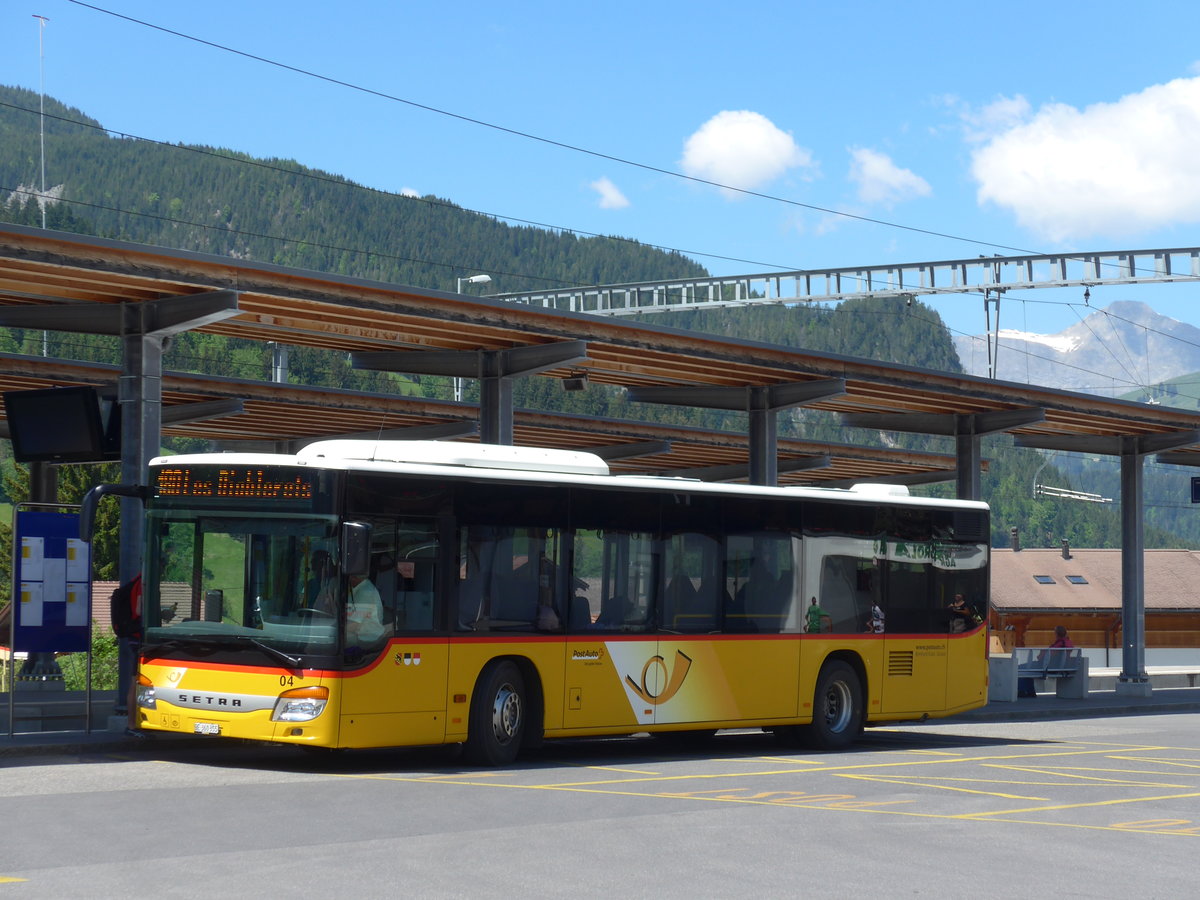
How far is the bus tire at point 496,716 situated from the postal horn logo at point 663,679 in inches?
57.6

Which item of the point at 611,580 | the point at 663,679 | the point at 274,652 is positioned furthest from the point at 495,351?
the point at 274,652

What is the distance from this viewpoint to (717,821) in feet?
39.5

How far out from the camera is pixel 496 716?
1609cm

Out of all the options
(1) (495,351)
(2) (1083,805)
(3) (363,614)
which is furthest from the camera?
(1) (495,351)

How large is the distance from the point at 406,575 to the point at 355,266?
18177cm

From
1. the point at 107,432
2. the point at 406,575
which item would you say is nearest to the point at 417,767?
the point at 406,575

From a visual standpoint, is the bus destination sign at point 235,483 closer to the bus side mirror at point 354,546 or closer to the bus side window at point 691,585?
the bus side mirror at point 354,546

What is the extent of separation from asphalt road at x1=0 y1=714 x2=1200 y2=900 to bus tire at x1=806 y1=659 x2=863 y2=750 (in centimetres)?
127

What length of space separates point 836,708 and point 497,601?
561 centimetres

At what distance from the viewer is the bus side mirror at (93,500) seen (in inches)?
605

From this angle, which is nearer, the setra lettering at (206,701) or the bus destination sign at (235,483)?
the setra lettering at (206,701)

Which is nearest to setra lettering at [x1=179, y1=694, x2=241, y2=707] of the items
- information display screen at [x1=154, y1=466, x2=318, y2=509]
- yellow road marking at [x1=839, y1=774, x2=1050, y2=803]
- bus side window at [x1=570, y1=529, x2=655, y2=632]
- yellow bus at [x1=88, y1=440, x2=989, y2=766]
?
yellow bus at [x1=88, y1=440, x2=989, y2=766]

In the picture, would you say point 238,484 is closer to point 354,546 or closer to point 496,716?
point 354,546

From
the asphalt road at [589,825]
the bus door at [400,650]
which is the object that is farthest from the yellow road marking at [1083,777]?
the bus door at [400,650]
